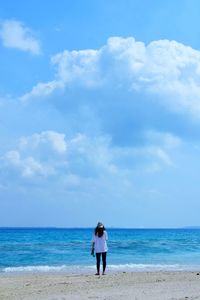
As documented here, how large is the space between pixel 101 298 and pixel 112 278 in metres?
4.56

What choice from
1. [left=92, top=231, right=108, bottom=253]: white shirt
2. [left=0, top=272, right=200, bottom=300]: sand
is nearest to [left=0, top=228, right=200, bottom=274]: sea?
[left=92, top=231, right=108, bottom=253]: white shirt

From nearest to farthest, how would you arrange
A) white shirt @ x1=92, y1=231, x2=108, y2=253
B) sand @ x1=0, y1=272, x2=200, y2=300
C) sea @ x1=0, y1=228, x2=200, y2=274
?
sand @ x1=0, y1=272, x2=200, y2=300 < white shirt @ x1=92, y1=231, x2=108, y2=253 < sea @ x1=0, y1=228, x2=200, y2=274

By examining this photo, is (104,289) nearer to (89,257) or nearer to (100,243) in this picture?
(100,243)

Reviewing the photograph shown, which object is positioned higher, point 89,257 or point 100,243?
point 100,243

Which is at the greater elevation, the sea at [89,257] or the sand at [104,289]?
the sea at [89,257]

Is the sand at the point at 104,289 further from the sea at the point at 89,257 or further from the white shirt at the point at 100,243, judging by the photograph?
the sea at the point at 89,257

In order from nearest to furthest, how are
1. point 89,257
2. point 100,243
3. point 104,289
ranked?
point 104,289 → point 100,243 → point 89,257

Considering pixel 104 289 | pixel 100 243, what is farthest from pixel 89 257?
Answer: pixel 104 289

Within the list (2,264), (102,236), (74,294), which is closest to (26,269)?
(2,264)

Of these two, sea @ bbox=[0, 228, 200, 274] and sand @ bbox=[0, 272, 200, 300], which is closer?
sand @ bbox=[0, 272, 200, 300]

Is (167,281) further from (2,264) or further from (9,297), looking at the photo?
(2,264)

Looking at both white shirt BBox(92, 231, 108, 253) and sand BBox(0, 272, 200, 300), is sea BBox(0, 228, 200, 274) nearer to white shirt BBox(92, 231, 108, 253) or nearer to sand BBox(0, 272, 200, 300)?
white shirt BBox(92, 231, 108, 253)

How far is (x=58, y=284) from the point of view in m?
14.6

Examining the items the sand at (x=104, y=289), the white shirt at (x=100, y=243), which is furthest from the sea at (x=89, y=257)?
the sand at (x=104, y=289)
